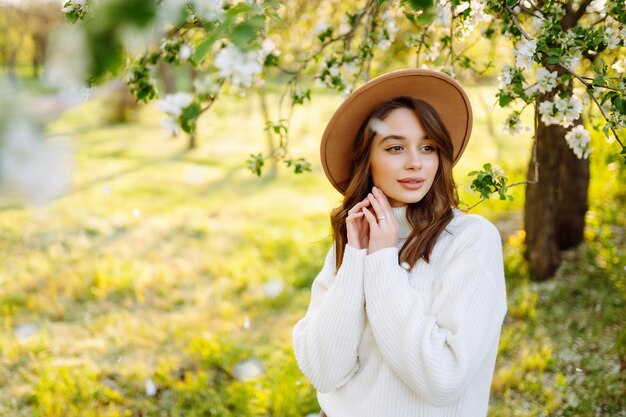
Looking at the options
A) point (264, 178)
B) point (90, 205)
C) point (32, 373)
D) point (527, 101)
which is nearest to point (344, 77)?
point (527, 101)

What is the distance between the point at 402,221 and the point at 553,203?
2449 mm

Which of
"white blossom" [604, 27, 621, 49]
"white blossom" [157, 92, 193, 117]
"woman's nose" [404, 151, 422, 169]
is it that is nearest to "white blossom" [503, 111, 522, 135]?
"white blossom" [604, 27, 621, 49]

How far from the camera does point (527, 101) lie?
75.5 inches

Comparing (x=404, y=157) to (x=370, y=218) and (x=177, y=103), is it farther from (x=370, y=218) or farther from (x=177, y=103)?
(x=177, y=103)

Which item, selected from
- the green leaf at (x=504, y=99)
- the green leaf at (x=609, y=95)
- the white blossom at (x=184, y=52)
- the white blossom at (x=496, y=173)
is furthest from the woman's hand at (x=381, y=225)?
the white blossom at (x=184, y=52)

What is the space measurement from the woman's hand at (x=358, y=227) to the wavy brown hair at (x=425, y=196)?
0.40 ft

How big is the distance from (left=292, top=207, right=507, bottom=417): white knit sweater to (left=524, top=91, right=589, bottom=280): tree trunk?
231cm

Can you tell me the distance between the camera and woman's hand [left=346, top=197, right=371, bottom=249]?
1.69 m

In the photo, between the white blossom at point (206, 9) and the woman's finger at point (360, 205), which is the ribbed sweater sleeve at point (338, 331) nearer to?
the woman's finger at point (360, 205)

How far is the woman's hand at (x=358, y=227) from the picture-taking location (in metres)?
1.69

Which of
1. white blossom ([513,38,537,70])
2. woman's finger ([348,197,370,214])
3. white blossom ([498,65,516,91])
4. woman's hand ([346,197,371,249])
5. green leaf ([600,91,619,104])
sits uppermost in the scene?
white blossom ([513,38,537,70])

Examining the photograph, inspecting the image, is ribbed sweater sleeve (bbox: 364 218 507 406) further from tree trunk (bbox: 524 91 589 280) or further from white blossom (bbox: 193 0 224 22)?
tree trunk (bbox: 524 91 589 280)

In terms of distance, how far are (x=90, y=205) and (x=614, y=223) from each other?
5.65 metres

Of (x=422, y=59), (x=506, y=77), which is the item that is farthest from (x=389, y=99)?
(x=422, y=59)
